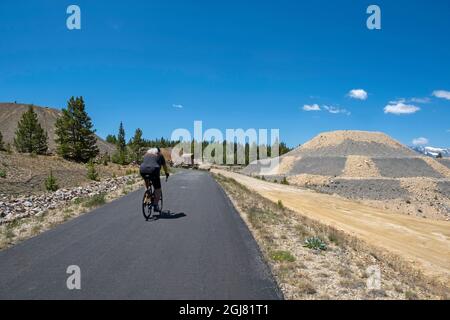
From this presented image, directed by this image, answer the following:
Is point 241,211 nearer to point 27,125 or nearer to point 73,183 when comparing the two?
point 73,183

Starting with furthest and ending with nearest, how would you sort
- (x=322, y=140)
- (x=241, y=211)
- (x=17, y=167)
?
(x=322, y=140), (x=17, y=167), (x=241, y=211)

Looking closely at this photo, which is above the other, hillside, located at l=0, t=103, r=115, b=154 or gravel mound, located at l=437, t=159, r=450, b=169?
hillside, located at l=0, t=103, r=115, b=154

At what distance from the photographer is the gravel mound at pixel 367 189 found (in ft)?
160

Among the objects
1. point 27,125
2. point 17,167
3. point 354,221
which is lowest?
point 354,221

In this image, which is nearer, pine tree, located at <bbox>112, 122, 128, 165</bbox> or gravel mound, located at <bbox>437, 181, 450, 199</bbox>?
gravel mound, located at <bbox>437, 181, 450, 199</bbox>

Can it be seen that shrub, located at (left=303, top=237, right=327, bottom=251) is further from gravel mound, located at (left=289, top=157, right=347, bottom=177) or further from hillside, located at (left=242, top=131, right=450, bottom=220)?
gravel mound, located at (left=289, top=157, right=347, bottom=177)

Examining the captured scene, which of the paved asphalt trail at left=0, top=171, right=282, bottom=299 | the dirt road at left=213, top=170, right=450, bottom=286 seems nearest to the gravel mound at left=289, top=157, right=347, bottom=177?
the dirt road at left=213, top=170, right=450, bottom=286

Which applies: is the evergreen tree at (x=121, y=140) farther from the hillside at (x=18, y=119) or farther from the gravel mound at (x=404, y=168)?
the gravel mound at (x=404, y=168)

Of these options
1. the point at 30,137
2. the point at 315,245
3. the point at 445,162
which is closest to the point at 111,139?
the point at 30,137

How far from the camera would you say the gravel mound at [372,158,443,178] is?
69062 millimetres

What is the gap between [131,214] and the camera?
12625mm

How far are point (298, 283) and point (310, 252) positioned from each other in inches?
112

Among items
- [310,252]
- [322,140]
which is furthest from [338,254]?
[322,140]

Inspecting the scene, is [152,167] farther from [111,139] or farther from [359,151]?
[111,139]
